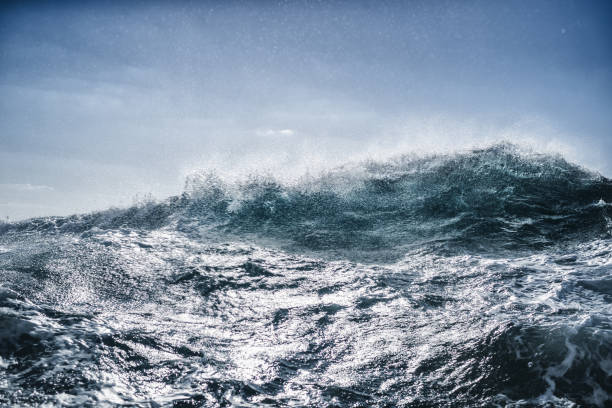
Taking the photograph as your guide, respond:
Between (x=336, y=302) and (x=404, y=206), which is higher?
(x=404, y=206)

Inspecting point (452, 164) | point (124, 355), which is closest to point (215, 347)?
point (124, 355)

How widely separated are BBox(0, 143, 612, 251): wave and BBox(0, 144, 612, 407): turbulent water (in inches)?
2.4

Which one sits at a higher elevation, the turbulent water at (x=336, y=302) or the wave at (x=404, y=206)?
the wave at (x=404, y=206)

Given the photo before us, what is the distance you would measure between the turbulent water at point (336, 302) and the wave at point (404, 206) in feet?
0.20

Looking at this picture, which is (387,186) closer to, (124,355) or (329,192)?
(329,192)

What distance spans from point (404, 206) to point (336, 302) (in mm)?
5253

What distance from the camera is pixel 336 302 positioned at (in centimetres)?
494

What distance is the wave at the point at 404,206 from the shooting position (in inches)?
302

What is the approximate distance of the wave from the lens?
25.2 ft

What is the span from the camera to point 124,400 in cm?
265

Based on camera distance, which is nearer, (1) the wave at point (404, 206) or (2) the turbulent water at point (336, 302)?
(2) the turbulent water at point (336, 302)

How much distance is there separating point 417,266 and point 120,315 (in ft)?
15.4

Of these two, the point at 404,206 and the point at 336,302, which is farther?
the point at 404,206

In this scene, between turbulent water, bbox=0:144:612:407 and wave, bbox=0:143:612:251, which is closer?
turbulent water, bbox=0:144:612:407
